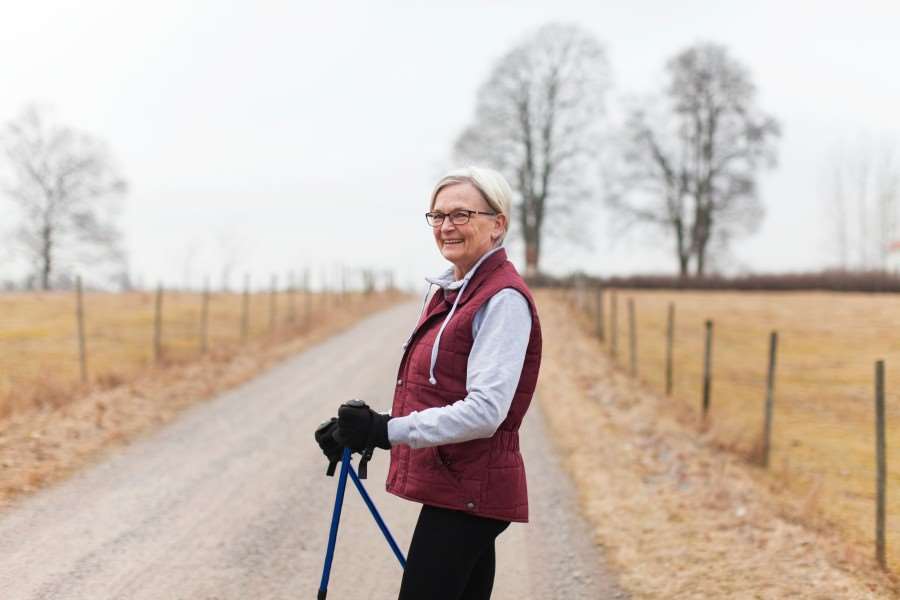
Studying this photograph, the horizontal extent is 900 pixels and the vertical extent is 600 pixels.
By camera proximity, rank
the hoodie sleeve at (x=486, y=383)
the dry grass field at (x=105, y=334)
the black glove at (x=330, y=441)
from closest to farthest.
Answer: the hoodie sleeve at (x=486, y=383)
the black glove at (x=330, y=441)
the dry grass field at (x=105, y=334)

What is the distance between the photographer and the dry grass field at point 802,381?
7.98 metres

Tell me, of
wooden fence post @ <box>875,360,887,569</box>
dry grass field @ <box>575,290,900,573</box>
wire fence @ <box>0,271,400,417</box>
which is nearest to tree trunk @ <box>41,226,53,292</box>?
wire fence @ <box>0,271,400,417</box>

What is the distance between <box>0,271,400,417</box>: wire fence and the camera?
11430mm

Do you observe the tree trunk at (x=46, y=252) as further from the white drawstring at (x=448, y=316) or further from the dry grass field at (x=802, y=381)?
the white drawstring at (x=448, y=316)

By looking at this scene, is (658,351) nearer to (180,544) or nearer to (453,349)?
(180,544)

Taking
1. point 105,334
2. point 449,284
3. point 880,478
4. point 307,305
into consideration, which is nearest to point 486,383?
point 449,284

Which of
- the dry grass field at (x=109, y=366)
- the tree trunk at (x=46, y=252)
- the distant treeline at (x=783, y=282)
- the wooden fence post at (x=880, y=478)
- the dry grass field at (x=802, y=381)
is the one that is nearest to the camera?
the wooden fence post at (x=880, y=478)

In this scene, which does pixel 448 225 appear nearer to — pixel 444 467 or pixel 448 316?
pixel 448 316

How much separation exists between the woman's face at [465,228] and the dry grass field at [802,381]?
4565 millimetres

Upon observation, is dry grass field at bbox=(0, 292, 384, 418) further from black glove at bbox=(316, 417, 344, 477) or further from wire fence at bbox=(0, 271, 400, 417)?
black glove at bbox=(316, 417, 344, 477)

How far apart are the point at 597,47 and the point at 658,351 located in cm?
2173

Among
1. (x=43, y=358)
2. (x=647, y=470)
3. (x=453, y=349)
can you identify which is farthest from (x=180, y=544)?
(x=43, y=358)

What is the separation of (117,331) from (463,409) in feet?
64.8

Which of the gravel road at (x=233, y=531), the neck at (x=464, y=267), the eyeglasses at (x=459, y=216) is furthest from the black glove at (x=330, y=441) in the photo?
the gravel road at (x=233, y=531)
